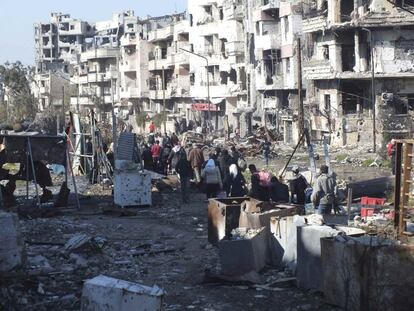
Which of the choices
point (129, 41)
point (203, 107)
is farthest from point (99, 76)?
point (203, 107)

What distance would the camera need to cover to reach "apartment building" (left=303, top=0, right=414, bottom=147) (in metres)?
44.5

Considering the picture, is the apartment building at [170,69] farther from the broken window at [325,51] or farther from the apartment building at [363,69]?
the apartment building at [363,69]

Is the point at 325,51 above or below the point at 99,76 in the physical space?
below

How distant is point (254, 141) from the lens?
4706 centimetres

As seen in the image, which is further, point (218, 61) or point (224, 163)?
point (218, 61)

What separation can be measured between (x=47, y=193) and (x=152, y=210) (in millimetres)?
2870

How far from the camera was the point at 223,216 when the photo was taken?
1321 centimetres

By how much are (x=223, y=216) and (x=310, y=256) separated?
120 inches

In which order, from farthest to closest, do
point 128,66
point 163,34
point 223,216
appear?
1. point 128,66
2. point 163,34
3. point 223,216

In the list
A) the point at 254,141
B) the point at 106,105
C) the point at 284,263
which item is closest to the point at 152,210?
the point at 284,263

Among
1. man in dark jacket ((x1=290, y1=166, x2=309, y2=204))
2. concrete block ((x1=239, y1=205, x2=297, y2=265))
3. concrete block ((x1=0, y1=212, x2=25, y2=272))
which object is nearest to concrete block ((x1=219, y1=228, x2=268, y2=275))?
concrete block ((x1=239, y1=205, x2=297, y2=265))

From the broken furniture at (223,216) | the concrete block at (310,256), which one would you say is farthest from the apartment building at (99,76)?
the concrete block at (310,256)

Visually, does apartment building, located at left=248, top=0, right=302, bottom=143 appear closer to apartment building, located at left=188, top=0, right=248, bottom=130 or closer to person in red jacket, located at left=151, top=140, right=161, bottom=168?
apartment building, located at left=188, top=0, right=248, bottom=130

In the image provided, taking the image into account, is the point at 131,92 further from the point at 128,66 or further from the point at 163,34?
the point at 163,34
